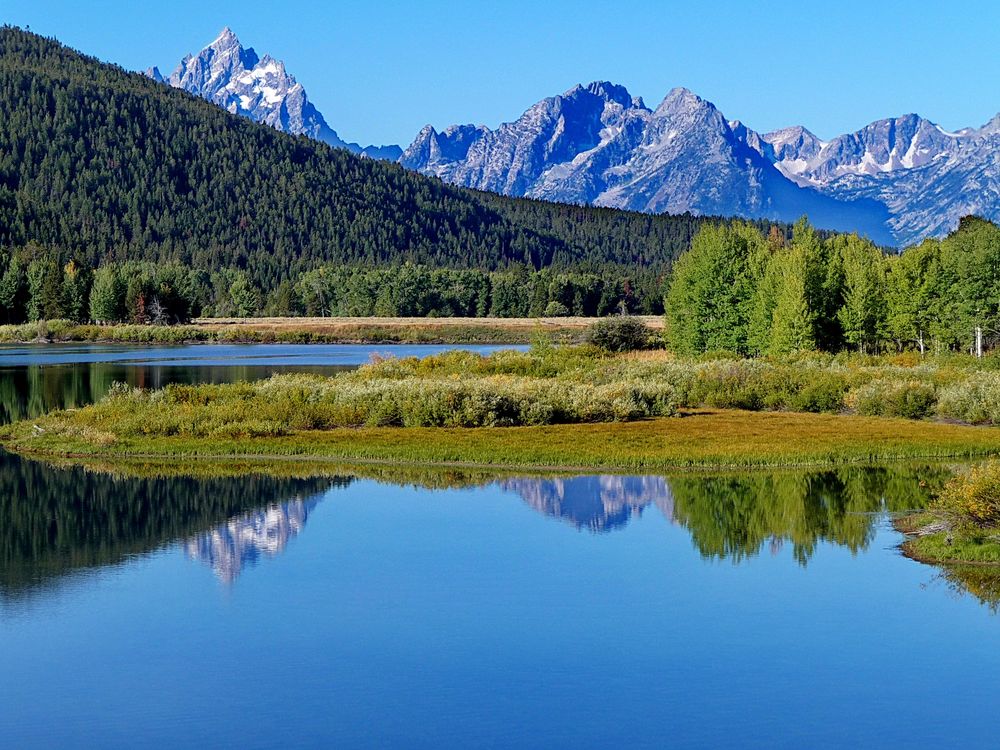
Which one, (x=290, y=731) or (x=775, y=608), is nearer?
(x=290, y=731)

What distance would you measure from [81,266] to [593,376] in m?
133

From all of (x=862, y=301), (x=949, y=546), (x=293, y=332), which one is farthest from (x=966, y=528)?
A: (x=293, y=332)

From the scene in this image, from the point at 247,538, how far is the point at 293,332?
12631 cm

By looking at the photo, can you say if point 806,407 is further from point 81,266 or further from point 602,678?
point 81,266

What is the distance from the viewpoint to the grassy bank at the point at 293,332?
145125mm

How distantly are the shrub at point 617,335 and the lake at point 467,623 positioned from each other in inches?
2325

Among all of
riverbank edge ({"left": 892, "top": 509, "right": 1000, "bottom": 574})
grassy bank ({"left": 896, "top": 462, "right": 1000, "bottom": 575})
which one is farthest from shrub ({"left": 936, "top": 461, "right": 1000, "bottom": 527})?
riverbank edge ({"left": 892, "top": 509, "right": 1000, "bottom": 574})

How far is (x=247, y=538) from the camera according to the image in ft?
100.0

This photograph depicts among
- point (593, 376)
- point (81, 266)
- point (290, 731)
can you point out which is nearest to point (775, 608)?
point (290, 731)

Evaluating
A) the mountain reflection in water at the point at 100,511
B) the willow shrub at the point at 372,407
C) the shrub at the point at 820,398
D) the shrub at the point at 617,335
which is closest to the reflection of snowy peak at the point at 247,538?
the mountain reflection in water at the point at 100,511

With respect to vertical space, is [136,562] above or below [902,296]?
below

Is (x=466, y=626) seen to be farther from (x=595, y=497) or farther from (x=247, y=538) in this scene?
(x=595, y=497)

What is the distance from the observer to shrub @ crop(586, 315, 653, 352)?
96125 millimetres

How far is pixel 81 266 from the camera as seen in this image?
179 meters
